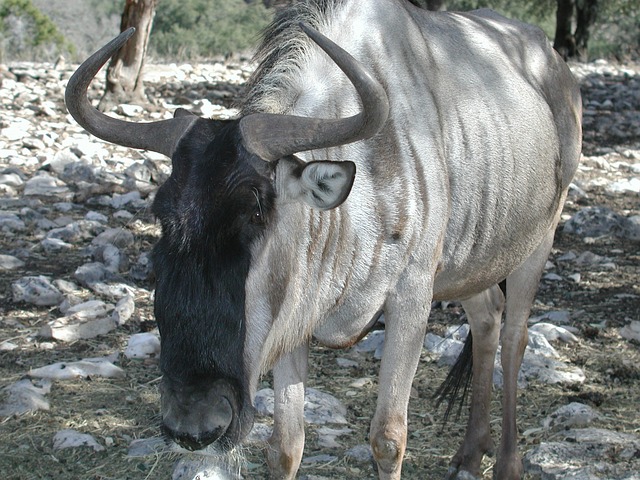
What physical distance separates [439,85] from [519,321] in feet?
4.39

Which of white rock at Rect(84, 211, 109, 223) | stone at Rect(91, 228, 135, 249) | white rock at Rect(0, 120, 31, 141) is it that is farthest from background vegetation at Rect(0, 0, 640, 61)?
stone at Rect(91, 228, 135, 249)

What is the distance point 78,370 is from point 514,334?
2238mm

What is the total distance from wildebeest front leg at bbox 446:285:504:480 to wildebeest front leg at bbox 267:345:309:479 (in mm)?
930

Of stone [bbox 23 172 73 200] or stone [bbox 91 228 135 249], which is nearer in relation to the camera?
stone [bbox 91 228 135 249]

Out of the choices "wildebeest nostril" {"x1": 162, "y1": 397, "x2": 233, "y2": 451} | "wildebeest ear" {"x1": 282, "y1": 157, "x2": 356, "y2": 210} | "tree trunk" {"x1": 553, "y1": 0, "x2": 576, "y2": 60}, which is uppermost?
"wildebeest ear" {"x1": 282, "y1": 157, "x2": 356, "y2": 210}

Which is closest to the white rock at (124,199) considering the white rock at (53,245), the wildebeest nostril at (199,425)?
the white rock at (53,245)

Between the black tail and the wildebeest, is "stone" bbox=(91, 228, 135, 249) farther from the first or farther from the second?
the wildebeest

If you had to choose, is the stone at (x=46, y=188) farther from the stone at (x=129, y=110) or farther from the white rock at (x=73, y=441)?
the white rock at (x=73, y=441)

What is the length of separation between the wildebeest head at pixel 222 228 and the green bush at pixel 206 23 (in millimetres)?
28938

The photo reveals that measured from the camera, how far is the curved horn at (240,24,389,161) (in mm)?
2771

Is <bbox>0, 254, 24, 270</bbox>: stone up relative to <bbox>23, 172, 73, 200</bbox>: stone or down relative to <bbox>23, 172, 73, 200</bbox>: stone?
up

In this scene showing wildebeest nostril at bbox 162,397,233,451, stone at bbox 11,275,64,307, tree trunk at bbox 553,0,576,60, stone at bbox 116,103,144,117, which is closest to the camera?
wildebeest nostril at bbox 162,397,233,451

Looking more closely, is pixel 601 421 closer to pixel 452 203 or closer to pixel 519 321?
pixel 519 321

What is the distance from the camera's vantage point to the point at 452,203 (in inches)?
145
